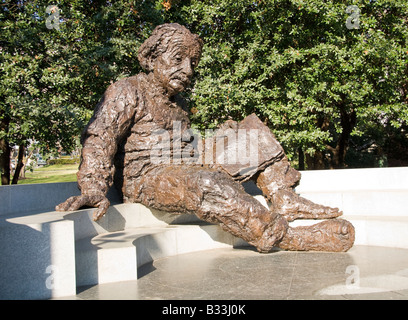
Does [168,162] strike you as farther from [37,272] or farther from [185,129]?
[37,272]

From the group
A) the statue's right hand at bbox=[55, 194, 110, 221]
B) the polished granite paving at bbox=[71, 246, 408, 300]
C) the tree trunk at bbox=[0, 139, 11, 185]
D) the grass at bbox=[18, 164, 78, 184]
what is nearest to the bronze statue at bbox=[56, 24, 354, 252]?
the statue's right hand at bbox=[55, 194, 110, 221]

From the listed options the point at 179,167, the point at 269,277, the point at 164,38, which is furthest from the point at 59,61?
the point at 269,277

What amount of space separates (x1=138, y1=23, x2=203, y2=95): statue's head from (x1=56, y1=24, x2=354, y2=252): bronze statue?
0.01m

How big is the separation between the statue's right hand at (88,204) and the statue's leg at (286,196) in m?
1.93

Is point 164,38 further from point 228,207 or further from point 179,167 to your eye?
point 228,207

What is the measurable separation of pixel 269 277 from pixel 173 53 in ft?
8.60

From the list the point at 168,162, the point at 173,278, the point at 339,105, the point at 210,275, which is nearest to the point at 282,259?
the point at 210,275

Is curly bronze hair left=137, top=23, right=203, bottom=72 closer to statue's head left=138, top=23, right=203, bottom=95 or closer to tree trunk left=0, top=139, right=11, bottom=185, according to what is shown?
statue's head left=138, top=23, right=203, bottom=95

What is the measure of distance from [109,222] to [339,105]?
7535mm

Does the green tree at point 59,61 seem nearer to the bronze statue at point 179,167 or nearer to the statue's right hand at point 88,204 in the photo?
the bronze statue at point 179,167

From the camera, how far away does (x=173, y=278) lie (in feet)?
12.0

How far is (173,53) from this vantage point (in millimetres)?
4711

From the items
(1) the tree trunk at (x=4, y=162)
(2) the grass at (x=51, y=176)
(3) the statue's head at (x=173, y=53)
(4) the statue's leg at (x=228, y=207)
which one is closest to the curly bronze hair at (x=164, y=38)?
(3) the statue's head at (x=173, y=53)

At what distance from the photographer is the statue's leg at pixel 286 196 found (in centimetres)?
475
